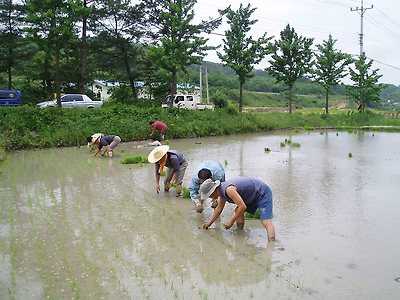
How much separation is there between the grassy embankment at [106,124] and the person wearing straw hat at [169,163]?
34.2 ft

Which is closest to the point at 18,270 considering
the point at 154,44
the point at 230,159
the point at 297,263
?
the point at 297,263

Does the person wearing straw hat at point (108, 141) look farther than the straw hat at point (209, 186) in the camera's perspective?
Yes

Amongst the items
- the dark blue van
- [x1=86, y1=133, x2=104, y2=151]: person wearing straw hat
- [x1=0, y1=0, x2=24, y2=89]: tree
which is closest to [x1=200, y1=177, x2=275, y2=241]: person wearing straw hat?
[x1=86, y1=133, x2=104, y2=151]: person wearing straw hat

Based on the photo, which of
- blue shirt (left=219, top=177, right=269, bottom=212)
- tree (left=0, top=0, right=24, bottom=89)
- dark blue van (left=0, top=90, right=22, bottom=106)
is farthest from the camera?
Result: tree (left=0, top=0, right=24, bottom=89)

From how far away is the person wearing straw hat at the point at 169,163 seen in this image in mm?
8695

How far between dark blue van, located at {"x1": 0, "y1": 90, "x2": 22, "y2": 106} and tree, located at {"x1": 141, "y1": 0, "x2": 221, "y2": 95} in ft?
26.5

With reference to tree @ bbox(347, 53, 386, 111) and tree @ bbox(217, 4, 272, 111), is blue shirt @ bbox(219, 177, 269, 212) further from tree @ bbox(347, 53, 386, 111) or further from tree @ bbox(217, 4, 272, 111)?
tree @ bbox(347, 53, 386, 111)

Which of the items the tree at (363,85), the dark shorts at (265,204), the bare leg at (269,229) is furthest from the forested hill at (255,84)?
the bare leg at (269,229)

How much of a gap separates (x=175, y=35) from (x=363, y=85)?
20956mm

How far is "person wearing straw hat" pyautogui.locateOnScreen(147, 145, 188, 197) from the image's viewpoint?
8.70m

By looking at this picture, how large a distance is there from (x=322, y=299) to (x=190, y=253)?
6.63 ft

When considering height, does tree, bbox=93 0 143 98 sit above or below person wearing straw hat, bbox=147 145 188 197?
above

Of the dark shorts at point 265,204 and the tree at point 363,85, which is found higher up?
the tree at point 363,85

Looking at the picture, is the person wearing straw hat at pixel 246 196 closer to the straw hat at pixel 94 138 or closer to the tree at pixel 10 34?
the straw hat at pixel 94 138
